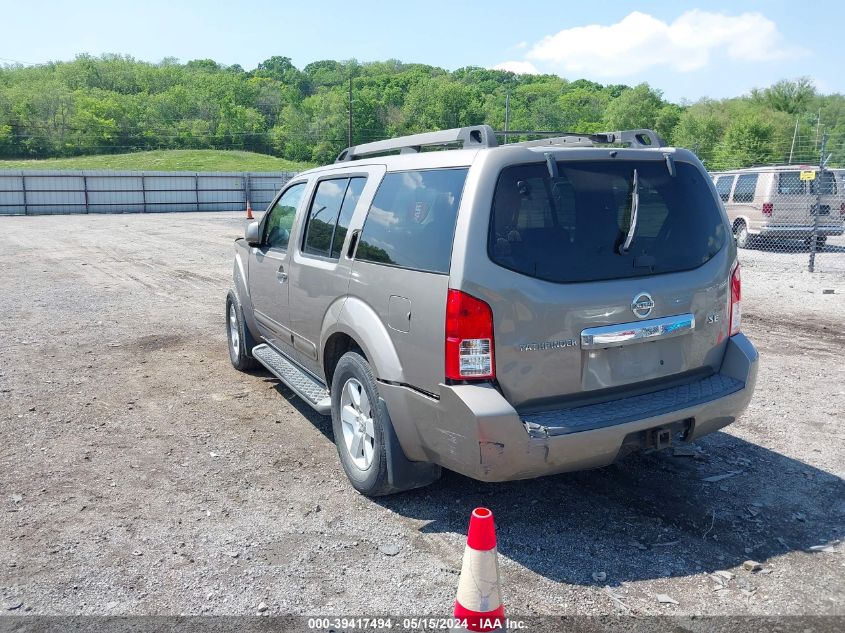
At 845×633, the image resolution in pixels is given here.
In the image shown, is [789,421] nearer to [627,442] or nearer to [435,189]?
[627,442]

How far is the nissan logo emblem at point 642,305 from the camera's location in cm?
348

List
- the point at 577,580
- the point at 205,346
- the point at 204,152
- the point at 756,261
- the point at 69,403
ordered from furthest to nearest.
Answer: the point at 204,152, the point at 756,261, the point at 205,346, the point at 69,403, the point at 577,580

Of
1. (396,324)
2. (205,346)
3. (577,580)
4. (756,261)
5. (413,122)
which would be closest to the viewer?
(577,580)

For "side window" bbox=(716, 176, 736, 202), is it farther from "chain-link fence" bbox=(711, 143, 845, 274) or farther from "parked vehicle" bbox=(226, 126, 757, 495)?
"parked vehicle" bbox=(226, 126, 757, 495)

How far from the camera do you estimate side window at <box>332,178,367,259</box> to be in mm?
4438

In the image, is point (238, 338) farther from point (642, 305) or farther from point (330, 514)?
point (642, 305)

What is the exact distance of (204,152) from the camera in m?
79.4

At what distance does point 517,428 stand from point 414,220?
1275mm

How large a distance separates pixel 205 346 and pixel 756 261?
1185 cm

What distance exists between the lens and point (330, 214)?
476cm

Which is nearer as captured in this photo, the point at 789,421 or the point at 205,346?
the point at 789,421

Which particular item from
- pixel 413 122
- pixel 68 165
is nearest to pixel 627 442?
pixel 413 122

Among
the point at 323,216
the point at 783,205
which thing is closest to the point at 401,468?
the point at 323,216

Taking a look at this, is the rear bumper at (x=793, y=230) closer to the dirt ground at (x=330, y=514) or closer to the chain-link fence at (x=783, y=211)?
the chain-link fence at (x=783, y=211)
